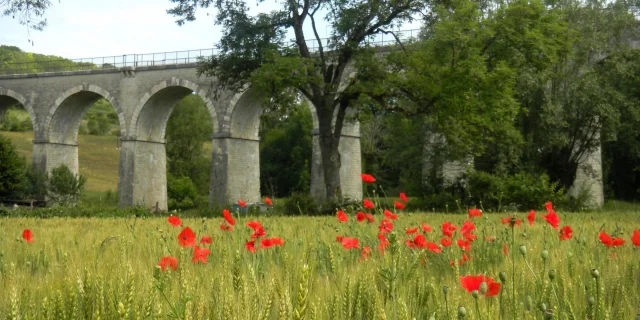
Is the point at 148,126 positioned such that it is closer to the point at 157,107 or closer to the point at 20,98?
the point at 157,107

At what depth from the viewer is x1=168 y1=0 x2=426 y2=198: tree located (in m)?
20.5

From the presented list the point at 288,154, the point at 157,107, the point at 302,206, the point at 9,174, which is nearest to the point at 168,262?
the point at 302,206

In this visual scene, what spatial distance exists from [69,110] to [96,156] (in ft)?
107

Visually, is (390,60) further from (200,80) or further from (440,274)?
(440,274)

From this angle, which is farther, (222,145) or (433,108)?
(222,145)

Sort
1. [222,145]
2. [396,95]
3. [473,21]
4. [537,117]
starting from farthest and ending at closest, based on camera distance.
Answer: [222,145]
[537,117]
[396,95]
[473,21]

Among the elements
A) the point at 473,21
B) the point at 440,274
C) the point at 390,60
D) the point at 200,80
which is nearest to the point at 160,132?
the point at 200,80

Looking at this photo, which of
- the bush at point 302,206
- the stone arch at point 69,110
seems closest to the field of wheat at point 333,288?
the bush at point 302,206

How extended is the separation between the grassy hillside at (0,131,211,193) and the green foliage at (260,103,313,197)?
1399cm

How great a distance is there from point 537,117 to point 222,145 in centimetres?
1480

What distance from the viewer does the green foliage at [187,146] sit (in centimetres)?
5419

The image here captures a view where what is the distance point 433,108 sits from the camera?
20.2 metres

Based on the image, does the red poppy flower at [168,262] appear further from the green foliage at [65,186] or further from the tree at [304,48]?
the green foliage at [65,186]

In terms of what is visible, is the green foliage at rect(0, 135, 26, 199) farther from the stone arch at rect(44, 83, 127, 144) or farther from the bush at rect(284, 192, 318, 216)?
the bush at rect(284, 192, 318, 216)
